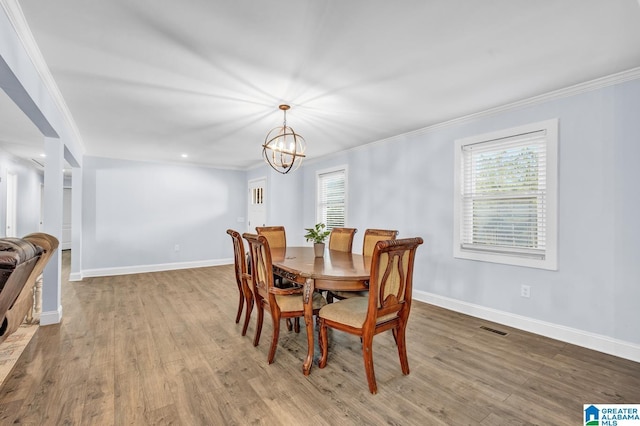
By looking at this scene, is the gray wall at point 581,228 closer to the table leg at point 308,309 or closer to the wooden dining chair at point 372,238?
the wooden dining chair at point 372,238

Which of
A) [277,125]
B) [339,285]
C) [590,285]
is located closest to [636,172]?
[590,285]

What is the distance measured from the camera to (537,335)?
2.84 m

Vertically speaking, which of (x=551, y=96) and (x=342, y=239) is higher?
(x=551, y=96)

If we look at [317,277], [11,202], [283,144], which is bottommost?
[317,277]

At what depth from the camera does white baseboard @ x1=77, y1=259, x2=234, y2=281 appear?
5359 millimetres

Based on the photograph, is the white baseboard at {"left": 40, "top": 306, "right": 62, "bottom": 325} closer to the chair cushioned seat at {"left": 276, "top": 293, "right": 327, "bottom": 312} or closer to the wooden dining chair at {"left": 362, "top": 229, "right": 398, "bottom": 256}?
the chair cushioned seat at {"left": 276, "top": 293, "right": 327, "bottom": 312}

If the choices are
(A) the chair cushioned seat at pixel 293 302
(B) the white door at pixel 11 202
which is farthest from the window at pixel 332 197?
(B) the white door at pixel 11 202

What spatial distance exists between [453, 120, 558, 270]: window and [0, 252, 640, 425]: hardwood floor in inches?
31.8

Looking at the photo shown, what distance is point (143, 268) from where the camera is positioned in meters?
5.83

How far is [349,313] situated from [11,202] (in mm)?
7255

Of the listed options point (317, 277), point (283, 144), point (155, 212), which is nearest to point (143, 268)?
point (155, 212)

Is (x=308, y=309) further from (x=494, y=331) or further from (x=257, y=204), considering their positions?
(x=257, y=204)

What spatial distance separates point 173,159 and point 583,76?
6.26m

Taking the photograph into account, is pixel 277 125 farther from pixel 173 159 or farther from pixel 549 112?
pixel 173 159
